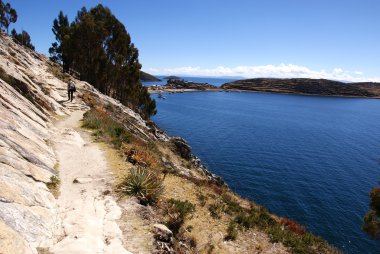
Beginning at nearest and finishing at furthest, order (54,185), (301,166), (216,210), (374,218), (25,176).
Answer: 1. (25,176)
2. (54,185)
3. (216,210)
4. (374,218)
5. (301,166)

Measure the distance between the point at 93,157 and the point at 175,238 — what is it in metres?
8.72

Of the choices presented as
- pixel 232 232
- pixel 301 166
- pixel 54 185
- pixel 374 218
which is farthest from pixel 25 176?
pixel 301 166

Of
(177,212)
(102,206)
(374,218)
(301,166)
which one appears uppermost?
(102,206)

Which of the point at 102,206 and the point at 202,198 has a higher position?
the point at 102,206

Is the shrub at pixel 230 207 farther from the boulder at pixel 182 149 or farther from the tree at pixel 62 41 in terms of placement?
the tree at pixel 62 41

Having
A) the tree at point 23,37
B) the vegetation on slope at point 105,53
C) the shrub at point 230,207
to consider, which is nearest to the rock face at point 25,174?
the shrub at point 230,207

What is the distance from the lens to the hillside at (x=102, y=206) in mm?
10094

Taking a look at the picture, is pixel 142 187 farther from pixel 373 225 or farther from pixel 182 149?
pixel 182 149

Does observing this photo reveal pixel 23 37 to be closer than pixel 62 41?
No

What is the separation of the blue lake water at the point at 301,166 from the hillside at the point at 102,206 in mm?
21204

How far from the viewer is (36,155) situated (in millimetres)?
15367

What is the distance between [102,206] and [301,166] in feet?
159

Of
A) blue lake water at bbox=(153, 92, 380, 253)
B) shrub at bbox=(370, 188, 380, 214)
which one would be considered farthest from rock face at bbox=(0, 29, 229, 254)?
blue lake water at bbox=(153, 92, 380, 253)

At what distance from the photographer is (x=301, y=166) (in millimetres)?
54969
